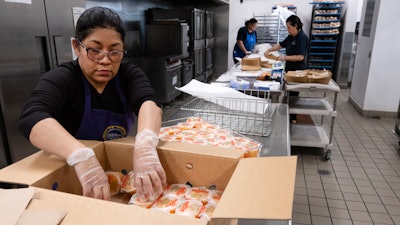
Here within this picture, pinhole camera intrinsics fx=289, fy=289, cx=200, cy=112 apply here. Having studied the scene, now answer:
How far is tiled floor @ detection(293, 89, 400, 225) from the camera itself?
2.26 metres

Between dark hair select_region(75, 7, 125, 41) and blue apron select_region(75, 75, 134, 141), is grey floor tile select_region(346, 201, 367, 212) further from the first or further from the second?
dark hair select_region(75, 7, 125, 41)

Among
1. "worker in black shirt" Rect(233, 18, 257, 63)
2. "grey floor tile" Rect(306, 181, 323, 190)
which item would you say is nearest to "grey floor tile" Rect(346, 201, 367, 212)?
"grey floor tile" Rect(306, 181, 323, 190)

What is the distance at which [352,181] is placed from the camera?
2.74 metres

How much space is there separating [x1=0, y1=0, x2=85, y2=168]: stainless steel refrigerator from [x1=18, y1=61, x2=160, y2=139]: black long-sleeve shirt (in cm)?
104

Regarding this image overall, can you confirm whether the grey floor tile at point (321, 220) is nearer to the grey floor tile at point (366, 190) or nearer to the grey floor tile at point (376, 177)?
the grey floor tile at point (366, 190)

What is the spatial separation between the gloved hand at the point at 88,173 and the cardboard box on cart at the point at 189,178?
0.19ft

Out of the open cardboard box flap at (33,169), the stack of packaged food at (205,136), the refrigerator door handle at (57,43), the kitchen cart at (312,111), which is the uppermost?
the refrigerator door handle at (57,43)

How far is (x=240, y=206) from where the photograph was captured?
22.3 inches

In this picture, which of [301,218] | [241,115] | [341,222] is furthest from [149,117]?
[341,222]

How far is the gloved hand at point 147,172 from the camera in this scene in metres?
0.84

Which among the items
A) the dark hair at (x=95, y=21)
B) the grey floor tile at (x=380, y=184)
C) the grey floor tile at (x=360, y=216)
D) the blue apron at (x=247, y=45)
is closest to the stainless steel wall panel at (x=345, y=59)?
the blue apron at (x=247, y=45)

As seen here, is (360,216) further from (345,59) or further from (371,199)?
(345,59)

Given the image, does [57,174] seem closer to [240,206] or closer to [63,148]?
[63,148]

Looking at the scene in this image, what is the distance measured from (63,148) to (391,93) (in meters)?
5.01
